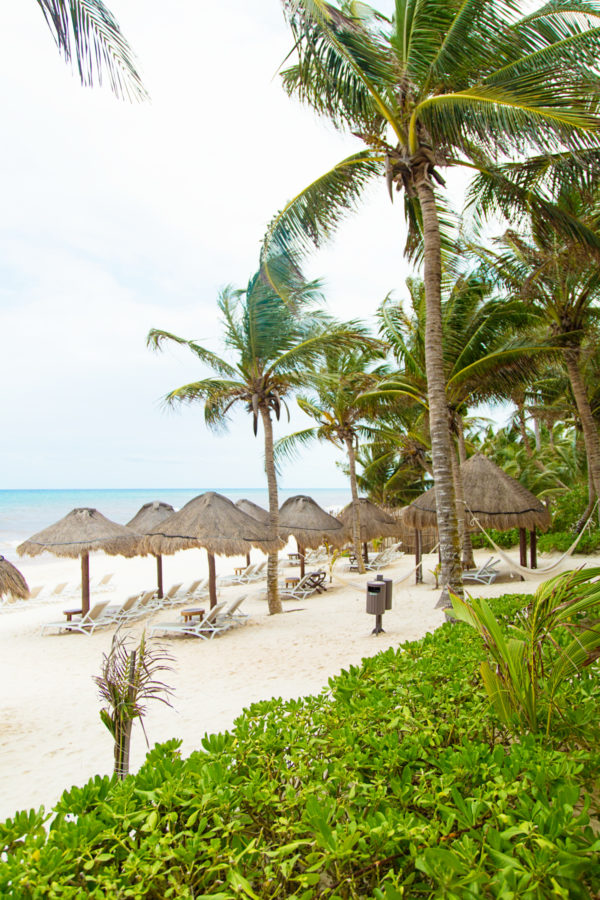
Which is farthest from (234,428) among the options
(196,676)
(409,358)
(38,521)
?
(38,521)

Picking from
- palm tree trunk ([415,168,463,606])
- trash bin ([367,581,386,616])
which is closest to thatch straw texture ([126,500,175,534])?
trash bin ([367,581,386,616])

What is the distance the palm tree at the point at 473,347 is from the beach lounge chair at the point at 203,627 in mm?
5102

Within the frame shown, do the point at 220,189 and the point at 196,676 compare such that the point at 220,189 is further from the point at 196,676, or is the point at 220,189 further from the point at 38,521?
the point at 38,521

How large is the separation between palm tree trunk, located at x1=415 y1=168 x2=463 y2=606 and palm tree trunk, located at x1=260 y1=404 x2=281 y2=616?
4574 millimetres

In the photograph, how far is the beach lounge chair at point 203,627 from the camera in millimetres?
8812

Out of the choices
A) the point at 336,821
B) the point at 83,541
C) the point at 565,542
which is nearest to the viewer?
the point at 336,821

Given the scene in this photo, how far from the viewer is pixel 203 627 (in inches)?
354

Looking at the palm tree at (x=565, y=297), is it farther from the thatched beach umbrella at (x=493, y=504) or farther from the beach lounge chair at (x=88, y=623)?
the beach lounge chair at (x=88, y=623)

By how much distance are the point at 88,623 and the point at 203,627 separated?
2644 mm

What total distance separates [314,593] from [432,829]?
1252 cm

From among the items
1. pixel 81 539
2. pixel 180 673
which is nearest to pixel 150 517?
pixel 81 539

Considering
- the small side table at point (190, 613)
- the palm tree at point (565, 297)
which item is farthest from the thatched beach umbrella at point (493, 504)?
the small side table at point (190, 613)

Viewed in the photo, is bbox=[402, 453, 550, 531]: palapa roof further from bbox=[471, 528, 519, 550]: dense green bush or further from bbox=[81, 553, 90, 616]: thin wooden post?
bbox=[81, 553, 90, 616]: thin wooden post

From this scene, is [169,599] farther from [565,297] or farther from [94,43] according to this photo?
[565,297]
